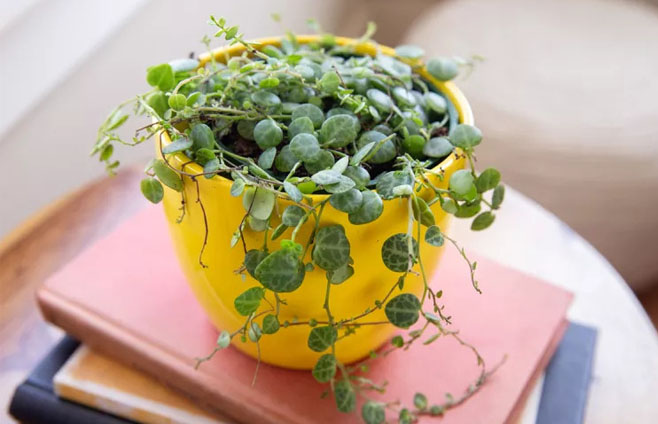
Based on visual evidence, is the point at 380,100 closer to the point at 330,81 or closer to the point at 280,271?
the point at 330,81

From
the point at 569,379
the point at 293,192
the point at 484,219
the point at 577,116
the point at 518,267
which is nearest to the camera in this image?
the point at 293,192

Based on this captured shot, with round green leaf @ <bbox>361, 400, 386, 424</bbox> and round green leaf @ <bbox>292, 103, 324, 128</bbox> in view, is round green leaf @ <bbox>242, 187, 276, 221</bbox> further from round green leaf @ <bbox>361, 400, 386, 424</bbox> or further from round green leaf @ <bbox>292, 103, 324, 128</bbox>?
round green leaf @ <bbox>361, 400, 386, 424</bbox>

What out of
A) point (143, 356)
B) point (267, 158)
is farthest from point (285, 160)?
point (143, 356)

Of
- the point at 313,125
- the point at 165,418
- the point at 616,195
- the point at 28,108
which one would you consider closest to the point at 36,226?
the point at 28,108

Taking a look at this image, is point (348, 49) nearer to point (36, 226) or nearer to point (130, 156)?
point (36, 226)

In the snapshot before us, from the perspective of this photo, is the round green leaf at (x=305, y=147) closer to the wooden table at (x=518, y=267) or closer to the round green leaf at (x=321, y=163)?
the round green leaf at (x=321, y=163)

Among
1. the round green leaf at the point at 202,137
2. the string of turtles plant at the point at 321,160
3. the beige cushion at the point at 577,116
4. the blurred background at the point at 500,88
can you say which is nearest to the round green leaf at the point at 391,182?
the string of turtles plant at the point at 321,160
